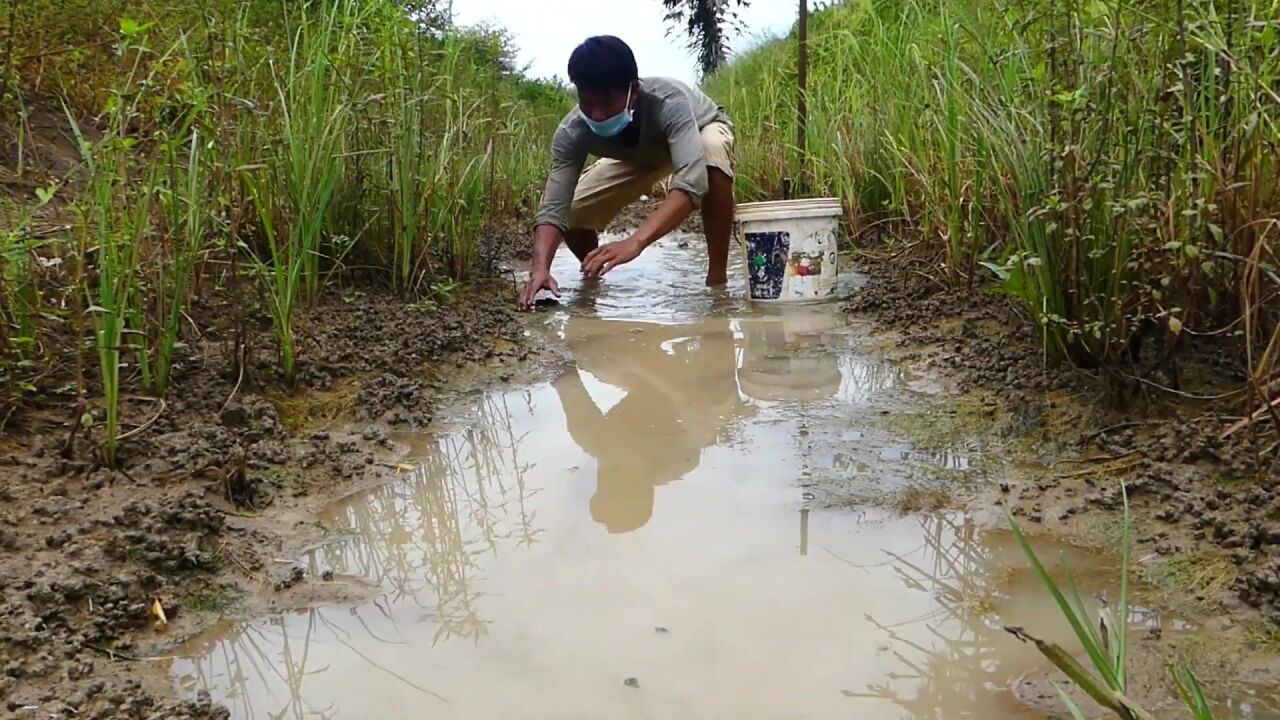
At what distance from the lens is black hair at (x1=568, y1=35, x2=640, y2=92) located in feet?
12.3

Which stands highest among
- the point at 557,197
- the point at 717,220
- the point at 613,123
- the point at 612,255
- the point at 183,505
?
the point at 613,123

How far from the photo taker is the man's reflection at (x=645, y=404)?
195 centimetres

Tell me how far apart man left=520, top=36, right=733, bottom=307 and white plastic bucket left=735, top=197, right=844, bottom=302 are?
1.15ft

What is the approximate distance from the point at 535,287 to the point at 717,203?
41.8 inches

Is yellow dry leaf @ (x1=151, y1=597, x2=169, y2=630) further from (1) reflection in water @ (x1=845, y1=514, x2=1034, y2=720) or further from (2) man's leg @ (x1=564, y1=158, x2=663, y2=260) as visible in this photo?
(2) man's leg @ (x1=564, y1=158, x2=663, y2=260)

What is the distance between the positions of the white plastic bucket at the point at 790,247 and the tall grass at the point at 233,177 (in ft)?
3.66

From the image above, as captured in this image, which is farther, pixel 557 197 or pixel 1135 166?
pixel 557 197

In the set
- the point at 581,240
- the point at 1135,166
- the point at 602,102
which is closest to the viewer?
the point at 1135,166

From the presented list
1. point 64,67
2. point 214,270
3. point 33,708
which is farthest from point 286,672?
point 64,67

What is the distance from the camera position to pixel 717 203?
4.36 m

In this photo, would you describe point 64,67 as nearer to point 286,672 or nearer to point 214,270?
point 214,270

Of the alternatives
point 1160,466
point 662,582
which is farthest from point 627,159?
point 662,582

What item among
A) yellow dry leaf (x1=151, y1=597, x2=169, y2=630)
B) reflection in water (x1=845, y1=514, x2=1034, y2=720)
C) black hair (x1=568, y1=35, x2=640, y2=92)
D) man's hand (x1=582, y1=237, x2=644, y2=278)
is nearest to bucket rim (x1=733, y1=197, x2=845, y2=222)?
man's hand (x1=582, y1=237, x2=644, y2=278)

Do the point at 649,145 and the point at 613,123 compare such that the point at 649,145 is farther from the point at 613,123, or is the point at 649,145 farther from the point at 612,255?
the point at 612,255
